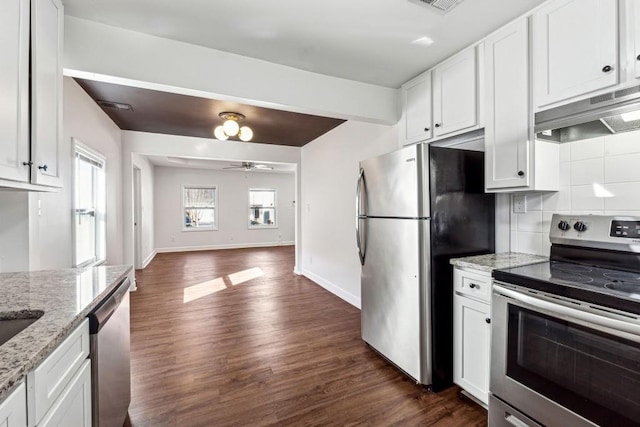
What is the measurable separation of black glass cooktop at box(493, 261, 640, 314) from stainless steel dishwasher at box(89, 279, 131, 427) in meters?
2.00

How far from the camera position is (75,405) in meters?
1.04

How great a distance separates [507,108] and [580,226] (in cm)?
87

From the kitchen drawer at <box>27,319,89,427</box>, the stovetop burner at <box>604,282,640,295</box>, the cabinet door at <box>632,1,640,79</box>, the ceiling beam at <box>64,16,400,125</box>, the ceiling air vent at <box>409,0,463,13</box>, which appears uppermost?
the ceiling air vent at <box>409,0,463,13</box>

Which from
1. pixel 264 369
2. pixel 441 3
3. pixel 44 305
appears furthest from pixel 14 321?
pixel 441 3

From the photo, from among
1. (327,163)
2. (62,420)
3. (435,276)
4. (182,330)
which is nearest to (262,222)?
(327,163)

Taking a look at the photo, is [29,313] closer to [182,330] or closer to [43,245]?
[43,245]

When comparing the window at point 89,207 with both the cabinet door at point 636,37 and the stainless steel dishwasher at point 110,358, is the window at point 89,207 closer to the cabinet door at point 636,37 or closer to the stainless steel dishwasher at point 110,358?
the stainless steel dishwasher at point 110,358

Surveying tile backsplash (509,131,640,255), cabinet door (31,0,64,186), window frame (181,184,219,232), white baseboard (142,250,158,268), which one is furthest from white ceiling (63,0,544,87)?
window frame (181,184,219,232)

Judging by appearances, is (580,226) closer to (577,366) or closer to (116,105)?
(577,366)

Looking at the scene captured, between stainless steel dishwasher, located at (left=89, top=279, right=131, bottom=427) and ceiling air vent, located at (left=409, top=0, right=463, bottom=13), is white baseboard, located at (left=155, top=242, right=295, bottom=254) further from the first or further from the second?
ceiling air vent, located at (left=409, top=0, right=463, bottom=13)

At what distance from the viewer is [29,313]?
111 centimetres

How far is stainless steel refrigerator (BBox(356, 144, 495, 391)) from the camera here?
2.02m

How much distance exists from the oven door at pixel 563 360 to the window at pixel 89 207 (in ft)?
12.0

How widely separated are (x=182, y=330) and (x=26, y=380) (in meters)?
2.47
